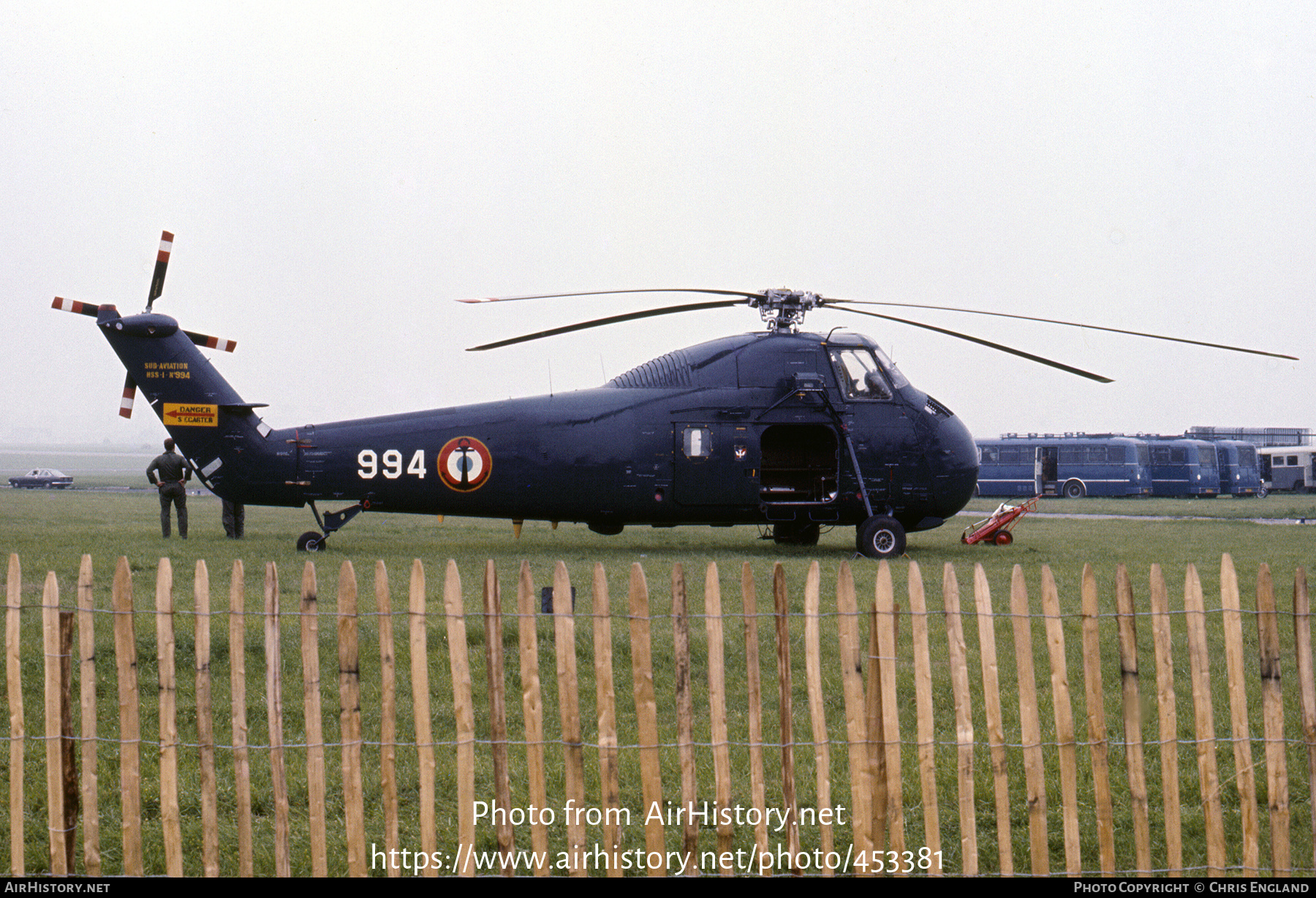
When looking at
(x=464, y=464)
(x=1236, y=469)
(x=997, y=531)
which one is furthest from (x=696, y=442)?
(x=1236, y=469)

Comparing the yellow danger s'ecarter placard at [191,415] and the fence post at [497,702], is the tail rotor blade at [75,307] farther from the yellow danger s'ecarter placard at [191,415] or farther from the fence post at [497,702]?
the fence post at [497,702]

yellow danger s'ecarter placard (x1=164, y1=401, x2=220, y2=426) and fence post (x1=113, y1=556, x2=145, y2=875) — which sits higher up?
yellow danger s'ecarter placard (x1=164, y1=401, x2=220, y2=426)

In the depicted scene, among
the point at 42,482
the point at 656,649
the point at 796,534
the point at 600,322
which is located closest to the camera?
the point at 656,649

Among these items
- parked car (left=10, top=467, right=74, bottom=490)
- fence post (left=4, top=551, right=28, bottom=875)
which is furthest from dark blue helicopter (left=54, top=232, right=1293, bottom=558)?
parked car (left=10, top=467, right=74, bottom=490)

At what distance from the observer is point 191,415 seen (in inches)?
616

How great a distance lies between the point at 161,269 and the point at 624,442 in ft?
25.5

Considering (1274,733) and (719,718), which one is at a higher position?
(719,718)

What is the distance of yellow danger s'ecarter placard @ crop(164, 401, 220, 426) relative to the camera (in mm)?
15570

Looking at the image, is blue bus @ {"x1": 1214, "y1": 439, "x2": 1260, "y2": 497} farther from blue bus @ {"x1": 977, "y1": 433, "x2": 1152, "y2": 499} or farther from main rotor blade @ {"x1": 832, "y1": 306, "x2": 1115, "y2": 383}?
main rotor blade @ {"x1": 832, "y1": 306, "x2": 1115, "y2": 383}

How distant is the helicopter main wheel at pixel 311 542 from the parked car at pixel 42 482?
158 ft

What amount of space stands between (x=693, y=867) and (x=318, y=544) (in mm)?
13463

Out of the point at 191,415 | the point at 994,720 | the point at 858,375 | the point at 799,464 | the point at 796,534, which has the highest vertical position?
the point at 858,375

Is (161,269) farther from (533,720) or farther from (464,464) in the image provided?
(533,720)

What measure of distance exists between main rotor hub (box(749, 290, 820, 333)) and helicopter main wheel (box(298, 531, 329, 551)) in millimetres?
7825
